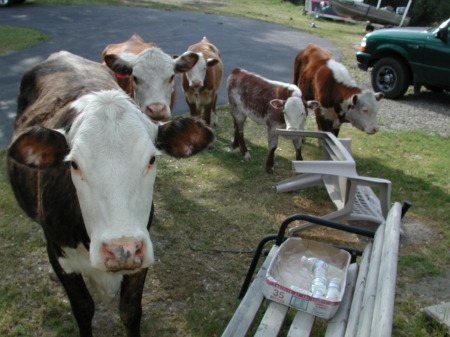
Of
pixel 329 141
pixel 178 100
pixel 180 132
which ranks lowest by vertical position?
pixel 178 100

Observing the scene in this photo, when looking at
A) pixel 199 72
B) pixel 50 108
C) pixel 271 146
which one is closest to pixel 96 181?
pixel 50 108

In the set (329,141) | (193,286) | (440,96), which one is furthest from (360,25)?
A: (193,286)

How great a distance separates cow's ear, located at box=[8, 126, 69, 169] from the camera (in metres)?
2.37

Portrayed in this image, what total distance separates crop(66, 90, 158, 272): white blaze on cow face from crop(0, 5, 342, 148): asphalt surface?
4.90m

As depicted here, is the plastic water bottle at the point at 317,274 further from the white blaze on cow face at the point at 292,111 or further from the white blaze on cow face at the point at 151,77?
the white blaze on cow face at the point at 292,111

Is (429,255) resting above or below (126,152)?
below

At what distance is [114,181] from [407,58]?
9.57 metres

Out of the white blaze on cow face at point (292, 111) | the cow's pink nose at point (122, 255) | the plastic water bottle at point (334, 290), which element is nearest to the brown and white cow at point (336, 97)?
the white blaze on cow face at point (292, 111)

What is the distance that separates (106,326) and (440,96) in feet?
34.7

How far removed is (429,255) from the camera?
455 cm

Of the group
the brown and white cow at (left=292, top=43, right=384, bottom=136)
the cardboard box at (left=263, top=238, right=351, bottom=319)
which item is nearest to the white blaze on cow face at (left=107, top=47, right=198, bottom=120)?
the cardboard box at (left=263, top=238, right=351, bottom=319)

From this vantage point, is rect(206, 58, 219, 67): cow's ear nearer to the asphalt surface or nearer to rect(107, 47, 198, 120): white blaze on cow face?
rect(107, 47, 198, 120): white blaze on cow face

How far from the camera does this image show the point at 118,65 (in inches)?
211

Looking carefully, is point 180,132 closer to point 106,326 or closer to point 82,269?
point 82,269
